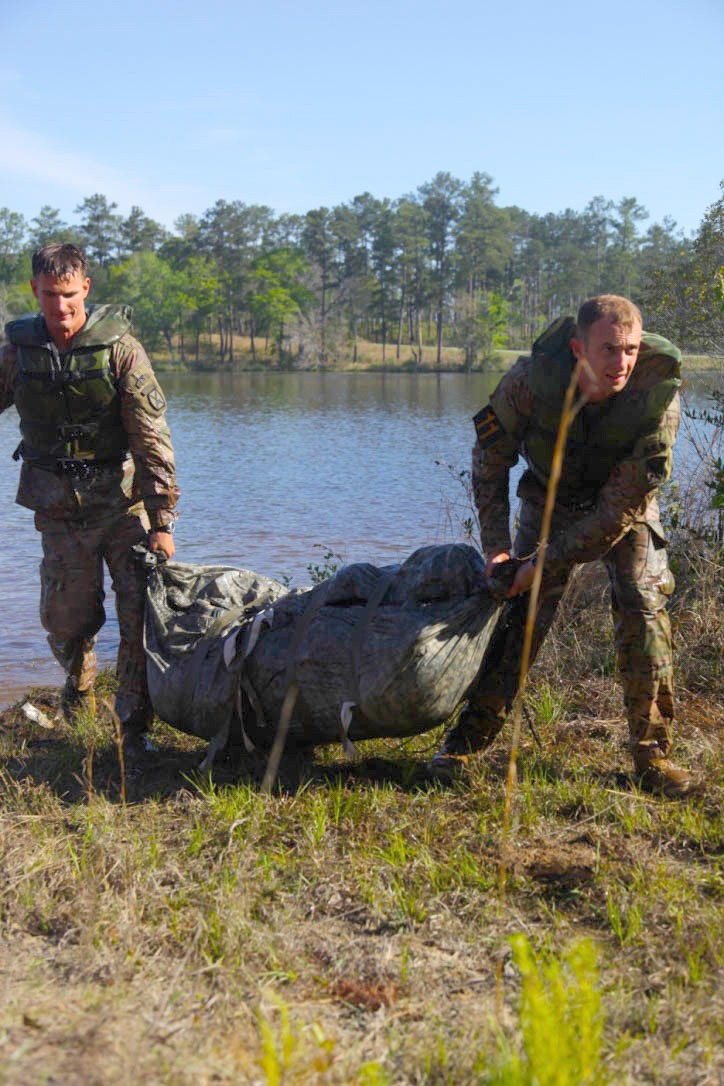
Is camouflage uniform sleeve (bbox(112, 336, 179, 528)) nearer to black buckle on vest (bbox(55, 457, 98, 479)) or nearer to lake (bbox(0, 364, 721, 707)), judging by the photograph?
black buckle on vest (bbox(55, 457, 98, 479))

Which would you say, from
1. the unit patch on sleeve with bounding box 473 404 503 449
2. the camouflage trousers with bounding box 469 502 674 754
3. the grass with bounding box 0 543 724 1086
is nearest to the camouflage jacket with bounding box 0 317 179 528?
the grass with bounding box 0 543 724 1086

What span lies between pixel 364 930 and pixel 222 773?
53.4 inches

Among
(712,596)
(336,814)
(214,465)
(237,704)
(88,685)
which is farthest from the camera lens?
(214,465)

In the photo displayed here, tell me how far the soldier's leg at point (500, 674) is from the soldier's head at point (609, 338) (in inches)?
29.9

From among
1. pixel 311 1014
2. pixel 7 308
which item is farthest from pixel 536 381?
pixel 7 308

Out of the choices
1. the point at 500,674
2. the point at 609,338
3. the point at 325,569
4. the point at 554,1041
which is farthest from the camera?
the point at 325,569

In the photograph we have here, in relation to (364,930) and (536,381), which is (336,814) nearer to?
(364,930)

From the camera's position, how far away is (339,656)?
369 cm

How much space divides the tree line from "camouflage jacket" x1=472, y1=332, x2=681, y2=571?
211 ft

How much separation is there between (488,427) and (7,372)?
2.35 m

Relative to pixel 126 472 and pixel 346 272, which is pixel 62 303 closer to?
pixel 126 472

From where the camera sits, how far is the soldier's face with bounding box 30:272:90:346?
13.9ft

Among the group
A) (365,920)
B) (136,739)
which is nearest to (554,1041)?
(365,920)

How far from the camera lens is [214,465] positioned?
61.7 ft
